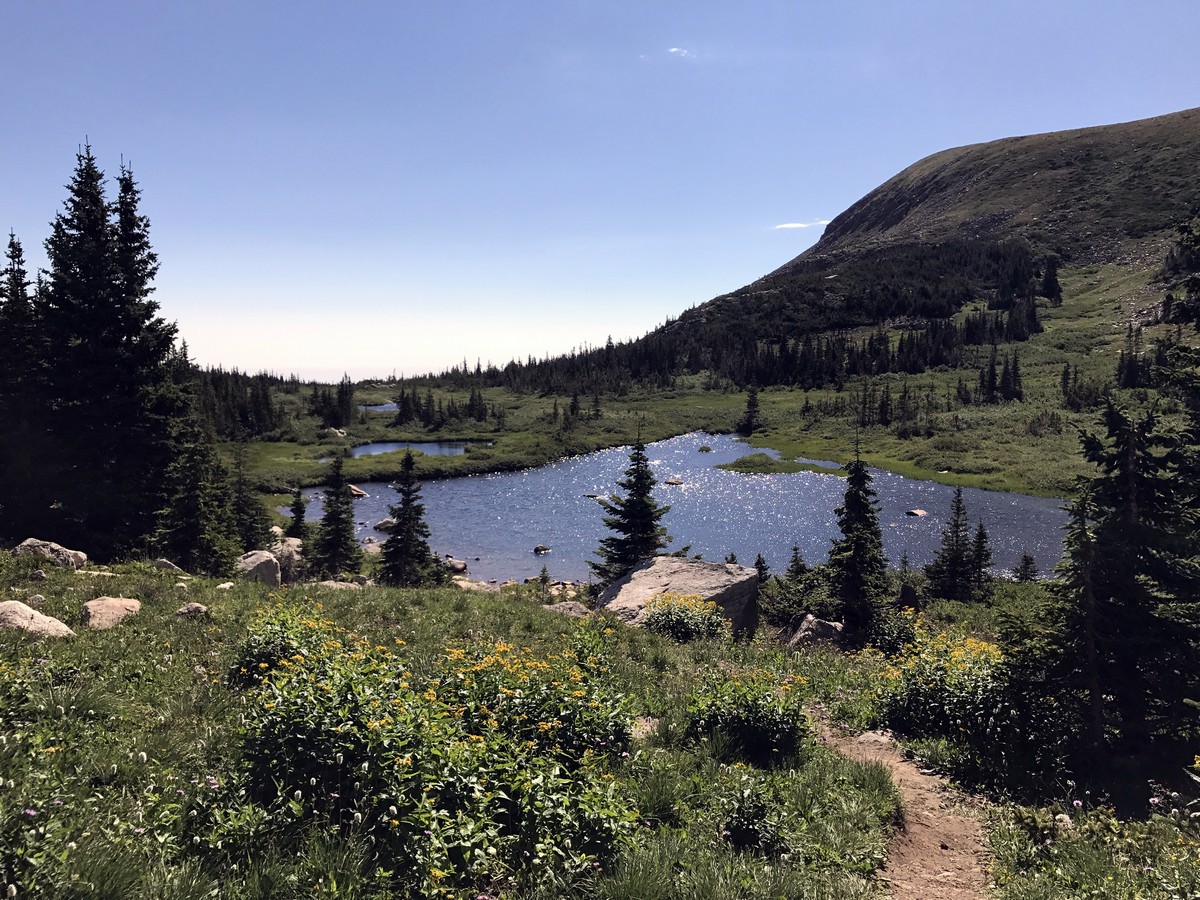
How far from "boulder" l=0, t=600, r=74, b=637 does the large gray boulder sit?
1392cm

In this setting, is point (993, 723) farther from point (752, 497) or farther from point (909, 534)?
point (752, 497)

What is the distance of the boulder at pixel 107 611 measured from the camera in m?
11.5

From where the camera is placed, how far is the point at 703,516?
69.3 metres

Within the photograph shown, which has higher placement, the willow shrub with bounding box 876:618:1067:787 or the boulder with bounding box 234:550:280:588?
the boulder with bounding box 234:550:280:588

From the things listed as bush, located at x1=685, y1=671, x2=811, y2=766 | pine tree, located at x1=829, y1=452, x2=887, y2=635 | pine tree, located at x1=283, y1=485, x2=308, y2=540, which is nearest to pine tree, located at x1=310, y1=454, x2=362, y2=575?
pine tree, located at x1=283, y1=485, x2=308, y2=540

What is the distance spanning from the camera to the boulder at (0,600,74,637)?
10.0 m

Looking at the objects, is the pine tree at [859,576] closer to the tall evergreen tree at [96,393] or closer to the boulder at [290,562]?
the boulder at [290,562]

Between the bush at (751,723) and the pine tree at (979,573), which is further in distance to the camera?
the pine tree at (979,573)


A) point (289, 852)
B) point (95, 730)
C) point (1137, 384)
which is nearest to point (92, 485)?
point (95, 730)

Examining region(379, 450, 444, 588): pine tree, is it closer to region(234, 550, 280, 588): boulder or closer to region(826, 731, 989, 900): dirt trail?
region(234, 550, 280, 588): boulder

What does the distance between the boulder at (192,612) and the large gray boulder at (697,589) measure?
11.7 m

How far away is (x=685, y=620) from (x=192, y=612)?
12.2 metres

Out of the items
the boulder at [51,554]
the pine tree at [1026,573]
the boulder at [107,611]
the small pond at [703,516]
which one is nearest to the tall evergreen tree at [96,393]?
the boulder at [51,554]

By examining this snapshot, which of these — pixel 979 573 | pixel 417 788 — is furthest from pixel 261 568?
pixel 979 573
